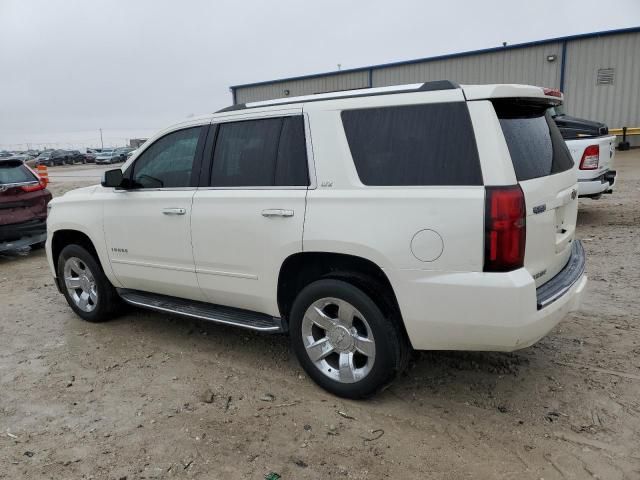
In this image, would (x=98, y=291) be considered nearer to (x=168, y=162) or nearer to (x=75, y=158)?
(x=168, y=162)

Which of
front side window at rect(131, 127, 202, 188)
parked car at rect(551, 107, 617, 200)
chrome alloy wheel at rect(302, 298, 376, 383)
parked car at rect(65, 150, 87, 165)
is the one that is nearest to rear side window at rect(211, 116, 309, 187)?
front side window at rect(131, 127, 202, 188)

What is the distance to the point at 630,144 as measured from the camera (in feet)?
68.3

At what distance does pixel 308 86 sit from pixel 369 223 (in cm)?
2567

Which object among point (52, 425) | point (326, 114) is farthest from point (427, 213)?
point (52, 425)

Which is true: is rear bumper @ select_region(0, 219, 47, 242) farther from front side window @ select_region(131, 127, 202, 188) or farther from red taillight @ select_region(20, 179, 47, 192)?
front side window @ select_region(131, 127, 202, 188)

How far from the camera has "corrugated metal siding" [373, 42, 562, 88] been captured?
21.5 meters

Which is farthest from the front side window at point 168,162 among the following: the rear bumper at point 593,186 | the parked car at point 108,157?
the parked car at point 108,157

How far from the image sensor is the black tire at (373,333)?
10.3 ft

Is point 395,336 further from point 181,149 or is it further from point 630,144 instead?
point 630,144

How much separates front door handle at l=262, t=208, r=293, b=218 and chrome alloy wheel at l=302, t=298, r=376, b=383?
61 centimetres

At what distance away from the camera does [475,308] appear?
283cm

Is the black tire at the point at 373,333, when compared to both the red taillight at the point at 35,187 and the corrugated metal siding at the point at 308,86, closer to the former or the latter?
the red taillight at the point at 35,187

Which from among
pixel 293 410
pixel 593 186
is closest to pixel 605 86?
pixel 593 186

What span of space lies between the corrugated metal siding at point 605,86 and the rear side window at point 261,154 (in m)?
21.2
